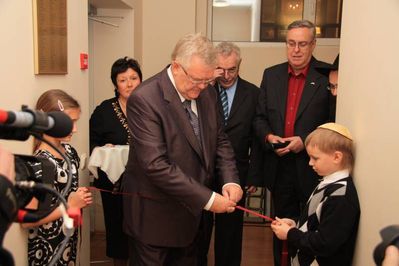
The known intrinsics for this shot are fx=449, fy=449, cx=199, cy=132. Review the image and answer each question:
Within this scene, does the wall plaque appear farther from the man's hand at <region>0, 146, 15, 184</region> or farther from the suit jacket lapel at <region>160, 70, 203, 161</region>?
the man's hand at <region>0, 146, 15, 184</region>

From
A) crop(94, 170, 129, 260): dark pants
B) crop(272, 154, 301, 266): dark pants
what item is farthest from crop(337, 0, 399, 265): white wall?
crop(94, 170, 129, 260): dark pants

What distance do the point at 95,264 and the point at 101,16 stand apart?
226 centimetres

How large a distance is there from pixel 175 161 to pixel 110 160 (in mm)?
864

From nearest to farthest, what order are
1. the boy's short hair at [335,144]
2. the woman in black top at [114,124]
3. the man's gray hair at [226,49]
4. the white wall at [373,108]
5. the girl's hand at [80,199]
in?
the white wall at [373,108] → the boy's short hair at [335,144] → the girl's hand at [80,199] → the man's gray hair at [226,49] → the woman in black top at [114,124]

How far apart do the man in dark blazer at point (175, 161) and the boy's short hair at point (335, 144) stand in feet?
1.57

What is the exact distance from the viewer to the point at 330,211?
5.89 ft

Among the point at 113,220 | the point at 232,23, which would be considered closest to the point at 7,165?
the point at 113,220

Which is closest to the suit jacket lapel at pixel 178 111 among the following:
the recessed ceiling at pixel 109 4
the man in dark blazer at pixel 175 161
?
the man in dark blazer at pixel 175 161

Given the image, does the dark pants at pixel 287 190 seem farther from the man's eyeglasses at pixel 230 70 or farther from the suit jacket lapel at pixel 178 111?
the suit jacket lapel at pixel 178 111

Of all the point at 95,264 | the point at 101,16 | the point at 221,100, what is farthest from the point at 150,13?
the point at 95,264

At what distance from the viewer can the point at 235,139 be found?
117 inches

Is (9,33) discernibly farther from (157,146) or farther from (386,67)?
(386,67)

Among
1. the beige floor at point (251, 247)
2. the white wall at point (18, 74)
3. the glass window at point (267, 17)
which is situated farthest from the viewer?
the glass window at point (267, 17)

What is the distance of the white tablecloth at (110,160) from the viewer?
110 inches
